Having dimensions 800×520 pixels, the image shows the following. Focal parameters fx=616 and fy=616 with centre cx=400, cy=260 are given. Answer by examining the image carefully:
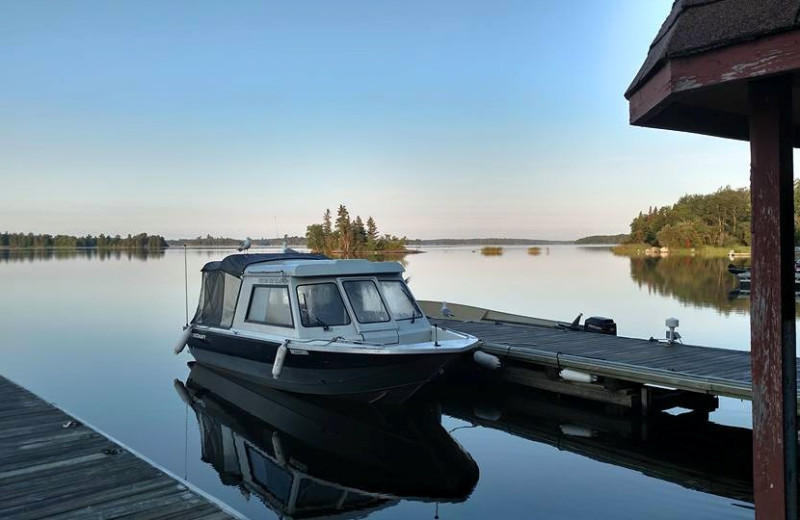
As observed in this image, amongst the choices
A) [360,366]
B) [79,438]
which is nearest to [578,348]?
[360,366]

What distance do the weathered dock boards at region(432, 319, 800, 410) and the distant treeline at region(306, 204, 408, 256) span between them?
83.3 m

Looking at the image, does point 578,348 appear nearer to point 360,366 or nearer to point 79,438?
point 360,366

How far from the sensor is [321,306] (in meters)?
11.5

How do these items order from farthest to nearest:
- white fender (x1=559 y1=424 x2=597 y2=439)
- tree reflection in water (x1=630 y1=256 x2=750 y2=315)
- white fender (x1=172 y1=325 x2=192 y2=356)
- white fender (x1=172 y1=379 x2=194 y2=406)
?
tree reflection in water (x1=630 y1=256 x2=750 y2=315) < white fender (x1=172 y1=325 x2=192 y2=356) < white fender (x1=172 y1=379 x2=194 y2=406) < white fender (x1=559 y1=424 x2=597 y2=439)

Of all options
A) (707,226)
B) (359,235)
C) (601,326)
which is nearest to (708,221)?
(707,226)

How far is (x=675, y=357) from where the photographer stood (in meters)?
10.8

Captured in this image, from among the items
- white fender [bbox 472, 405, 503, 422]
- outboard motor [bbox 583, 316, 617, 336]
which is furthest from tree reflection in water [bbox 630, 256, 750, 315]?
white fender [bbox 472, 405, 503, 422]

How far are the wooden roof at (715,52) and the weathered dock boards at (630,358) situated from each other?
661 centimetres

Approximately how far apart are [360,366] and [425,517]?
3437 mm

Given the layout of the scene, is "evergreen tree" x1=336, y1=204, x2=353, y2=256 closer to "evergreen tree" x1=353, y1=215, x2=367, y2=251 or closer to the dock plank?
"evergreen tree" x1=353, y1=215, x2=367, y2=251

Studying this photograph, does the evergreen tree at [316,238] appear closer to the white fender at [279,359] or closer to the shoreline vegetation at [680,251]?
the shoreline vegetation at [680,251]

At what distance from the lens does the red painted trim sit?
2404 mm

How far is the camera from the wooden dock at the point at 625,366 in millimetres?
9219

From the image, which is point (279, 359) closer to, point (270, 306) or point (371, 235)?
point (270, 306)
